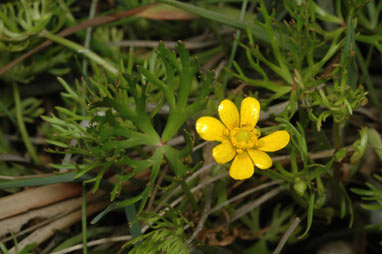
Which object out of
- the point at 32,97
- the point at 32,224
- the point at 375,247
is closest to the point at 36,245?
the point at 32,224

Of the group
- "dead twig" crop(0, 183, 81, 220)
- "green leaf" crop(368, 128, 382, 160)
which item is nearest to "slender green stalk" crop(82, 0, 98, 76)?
"dead twig" crop(0, 183, 81, 220)

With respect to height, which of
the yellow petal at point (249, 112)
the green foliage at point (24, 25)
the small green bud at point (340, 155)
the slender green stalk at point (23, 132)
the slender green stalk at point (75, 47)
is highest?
the green foliage at point (24, 25)

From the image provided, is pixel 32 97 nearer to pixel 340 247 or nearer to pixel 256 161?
pixel 256 161

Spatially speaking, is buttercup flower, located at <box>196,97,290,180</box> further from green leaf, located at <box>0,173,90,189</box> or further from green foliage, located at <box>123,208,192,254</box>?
green leaf, located at <box>0,173,90,189</box>

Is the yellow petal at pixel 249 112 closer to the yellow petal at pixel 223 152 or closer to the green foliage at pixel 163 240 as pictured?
the yellow petal at pixel 223 152

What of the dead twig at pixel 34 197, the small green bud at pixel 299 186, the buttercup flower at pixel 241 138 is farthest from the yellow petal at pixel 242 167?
the dead twig at pixel 34 197

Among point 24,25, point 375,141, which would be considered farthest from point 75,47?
point 375,141

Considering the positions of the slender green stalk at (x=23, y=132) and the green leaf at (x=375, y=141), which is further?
the slender green stalk at (x=23, y=132)
